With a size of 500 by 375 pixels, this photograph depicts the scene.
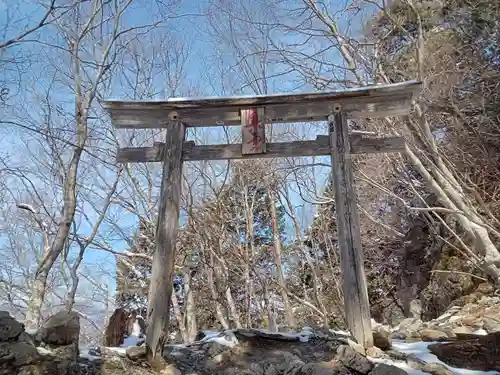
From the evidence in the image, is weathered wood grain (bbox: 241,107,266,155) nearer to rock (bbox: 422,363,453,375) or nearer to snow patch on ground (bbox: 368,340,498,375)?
snow patch on ground (bbox: 368,340,498,375)

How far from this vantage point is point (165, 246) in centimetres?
459

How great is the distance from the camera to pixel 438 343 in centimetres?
523

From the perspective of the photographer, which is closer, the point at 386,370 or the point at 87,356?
the point at 386,370

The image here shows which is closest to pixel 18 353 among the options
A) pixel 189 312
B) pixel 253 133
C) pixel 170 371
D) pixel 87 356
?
A: pixel 87 356

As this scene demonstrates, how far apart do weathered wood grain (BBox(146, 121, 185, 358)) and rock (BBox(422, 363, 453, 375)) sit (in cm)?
276

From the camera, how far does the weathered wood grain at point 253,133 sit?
5.15m

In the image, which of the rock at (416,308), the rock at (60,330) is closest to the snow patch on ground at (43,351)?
the rock at (60,330)

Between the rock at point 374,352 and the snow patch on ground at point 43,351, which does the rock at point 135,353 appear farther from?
the rock at point 374,352

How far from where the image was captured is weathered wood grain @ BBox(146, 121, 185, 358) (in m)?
4.31

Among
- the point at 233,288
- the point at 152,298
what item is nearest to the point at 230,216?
the point at 233,288

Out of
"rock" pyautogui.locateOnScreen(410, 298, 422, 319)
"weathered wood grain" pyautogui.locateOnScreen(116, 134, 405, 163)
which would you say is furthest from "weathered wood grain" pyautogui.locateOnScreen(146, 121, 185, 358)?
"rock" pyautogui.locateOnScreen(410, 298, 422, 319)

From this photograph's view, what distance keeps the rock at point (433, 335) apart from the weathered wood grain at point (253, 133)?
344cm

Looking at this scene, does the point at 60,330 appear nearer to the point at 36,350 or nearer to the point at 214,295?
the point at 36,350

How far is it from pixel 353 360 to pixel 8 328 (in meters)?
3.19
